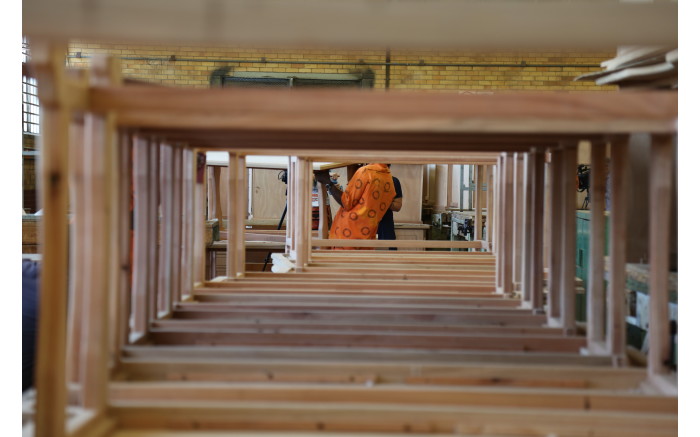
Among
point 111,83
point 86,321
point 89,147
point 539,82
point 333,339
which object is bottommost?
point 333,339

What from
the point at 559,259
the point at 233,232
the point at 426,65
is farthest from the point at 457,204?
the point at 559,259

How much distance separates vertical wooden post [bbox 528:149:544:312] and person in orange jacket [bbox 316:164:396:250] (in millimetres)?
3853

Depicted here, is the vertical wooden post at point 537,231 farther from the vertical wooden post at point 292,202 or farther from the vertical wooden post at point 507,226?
the vertical wooden post at point 292,202

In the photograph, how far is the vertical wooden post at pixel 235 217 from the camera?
10.2 feet

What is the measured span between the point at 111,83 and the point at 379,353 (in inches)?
32.8

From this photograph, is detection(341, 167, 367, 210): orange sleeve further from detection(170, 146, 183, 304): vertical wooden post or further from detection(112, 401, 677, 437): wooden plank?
detection(112, 401, 677, 437): wooden plank

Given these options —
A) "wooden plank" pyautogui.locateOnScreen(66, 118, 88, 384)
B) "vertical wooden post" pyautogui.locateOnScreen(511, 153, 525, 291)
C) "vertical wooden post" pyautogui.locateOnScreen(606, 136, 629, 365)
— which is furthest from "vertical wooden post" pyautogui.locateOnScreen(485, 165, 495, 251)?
"wooden plank" pyautogui.locateOnScreen(66, 118, 88, 384)

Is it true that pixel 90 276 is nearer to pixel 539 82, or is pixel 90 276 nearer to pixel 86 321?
pixel 86 321

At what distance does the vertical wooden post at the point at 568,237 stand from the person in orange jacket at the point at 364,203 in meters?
4.17

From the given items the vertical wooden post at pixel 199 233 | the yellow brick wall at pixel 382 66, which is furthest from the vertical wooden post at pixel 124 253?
the yellow brick wall at pixel 382 66

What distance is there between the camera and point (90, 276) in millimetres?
1169

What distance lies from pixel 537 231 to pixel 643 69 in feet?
2.01

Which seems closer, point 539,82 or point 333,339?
point 333,339

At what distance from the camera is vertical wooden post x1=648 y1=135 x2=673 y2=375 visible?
1391 millimetres
